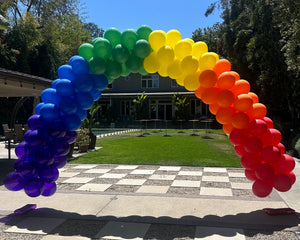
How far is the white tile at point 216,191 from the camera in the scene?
20.6 feet

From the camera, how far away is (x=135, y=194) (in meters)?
6.39

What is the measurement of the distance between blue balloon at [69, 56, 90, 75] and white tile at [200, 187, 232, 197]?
3694mm

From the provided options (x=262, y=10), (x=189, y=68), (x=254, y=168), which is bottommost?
(x=254, y=168)

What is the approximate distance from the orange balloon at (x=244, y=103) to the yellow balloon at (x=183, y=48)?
4.09 feet

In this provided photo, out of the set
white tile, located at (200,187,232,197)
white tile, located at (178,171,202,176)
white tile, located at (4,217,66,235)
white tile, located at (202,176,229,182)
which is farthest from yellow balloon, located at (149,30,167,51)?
white tile, located at (178,171,202,176)

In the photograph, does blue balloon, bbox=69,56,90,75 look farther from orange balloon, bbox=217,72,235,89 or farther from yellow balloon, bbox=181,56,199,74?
orange balloon, bbox=217,72,235,89

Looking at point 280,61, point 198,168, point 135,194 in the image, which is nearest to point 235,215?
point 135,194

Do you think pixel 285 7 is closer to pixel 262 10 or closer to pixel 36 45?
pixel 262 10

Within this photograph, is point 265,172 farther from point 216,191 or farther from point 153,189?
Answer: point 153,189

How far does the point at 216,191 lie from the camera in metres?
6.54

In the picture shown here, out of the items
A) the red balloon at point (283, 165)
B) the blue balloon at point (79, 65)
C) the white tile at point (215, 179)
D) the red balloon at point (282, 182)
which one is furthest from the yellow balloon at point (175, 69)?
the white tile at point (215, 179)

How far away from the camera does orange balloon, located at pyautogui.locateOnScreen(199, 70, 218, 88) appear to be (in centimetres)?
498

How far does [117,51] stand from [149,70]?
2.24ft

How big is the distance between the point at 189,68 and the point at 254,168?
82.0 inches
